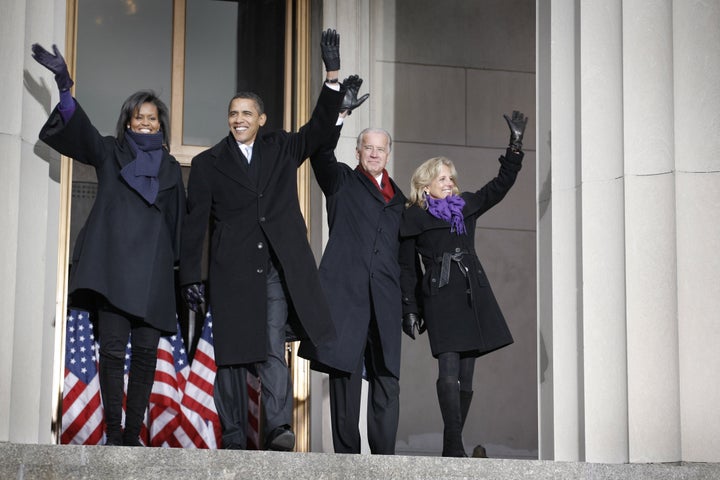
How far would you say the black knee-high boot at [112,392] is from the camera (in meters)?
7.68

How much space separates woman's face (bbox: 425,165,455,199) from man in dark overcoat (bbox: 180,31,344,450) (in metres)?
0.91

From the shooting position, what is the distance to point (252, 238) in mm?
8133

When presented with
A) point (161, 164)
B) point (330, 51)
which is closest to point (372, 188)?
point (330, 51)

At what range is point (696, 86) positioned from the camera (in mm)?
8672

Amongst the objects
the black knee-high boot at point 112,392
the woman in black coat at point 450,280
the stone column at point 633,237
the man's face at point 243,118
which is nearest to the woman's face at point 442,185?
the woman in black coat at point 450,280

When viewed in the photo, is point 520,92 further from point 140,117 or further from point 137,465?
point 137,465

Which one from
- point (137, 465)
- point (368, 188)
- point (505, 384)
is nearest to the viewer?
point (137, 465)

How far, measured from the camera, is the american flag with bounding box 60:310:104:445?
10.2 meters

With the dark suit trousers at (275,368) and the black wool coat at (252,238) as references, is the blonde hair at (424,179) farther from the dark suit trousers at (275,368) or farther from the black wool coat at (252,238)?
the dark suit trousers at (275,368)

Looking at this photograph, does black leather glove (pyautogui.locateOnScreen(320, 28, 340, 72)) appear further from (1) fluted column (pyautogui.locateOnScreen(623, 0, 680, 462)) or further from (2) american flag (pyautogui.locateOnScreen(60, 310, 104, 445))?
(2) american flag (pyautogui.locateOnScreen(60, 310, 104, 445))

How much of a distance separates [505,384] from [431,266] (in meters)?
2.93

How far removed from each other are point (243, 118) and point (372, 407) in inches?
74.2

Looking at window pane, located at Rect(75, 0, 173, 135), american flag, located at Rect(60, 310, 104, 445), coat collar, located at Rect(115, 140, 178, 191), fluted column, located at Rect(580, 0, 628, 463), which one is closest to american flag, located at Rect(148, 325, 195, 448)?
american flag, located at Rect(60, 310, 104, 445)

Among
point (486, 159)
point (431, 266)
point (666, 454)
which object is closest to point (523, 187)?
point (486, 159)
